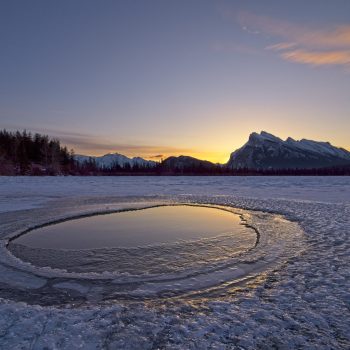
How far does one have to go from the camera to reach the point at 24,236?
9703 mm

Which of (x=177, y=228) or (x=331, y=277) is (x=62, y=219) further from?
(x=331, y=277)

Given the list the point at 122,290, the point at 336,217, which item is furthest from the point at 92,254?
the point at 336,217

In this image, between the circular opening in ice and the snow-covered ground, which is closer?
the snow-covered ground

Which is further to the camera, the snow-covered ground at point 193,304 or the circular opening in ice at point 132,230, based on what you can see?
the circular opening in ice at point 132,230

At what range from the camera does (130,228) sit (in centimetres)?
1098

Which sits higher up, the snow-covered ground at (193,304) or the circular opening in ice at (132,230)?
the circular opening in ice at (132,230)

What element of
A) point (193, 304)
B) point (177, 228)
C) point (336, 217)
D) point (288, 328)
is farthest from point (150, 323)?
point (336, 217)

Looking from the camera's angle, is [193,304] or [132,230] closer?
[193,304]

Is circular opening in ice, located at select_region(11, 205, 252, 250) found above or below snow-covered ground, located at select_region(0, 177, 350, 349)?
above

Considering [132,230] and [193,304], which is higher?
[132,230]

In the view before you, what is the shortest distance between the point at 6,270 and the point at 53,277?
123cm

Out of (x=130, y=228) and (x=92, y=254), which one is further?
(x=130, y=228)

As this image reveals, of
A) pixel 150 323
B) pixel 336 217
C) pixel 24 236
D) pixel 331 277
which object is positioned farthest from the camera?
pixel 336 217

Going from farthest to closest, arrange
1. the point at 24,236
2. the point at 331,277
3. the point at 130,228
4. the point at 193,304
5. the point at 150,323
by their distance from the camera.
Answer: the point at 130,228
the point at 24,236
the point at 331,277
the point at 193,304
the point at 150,323
